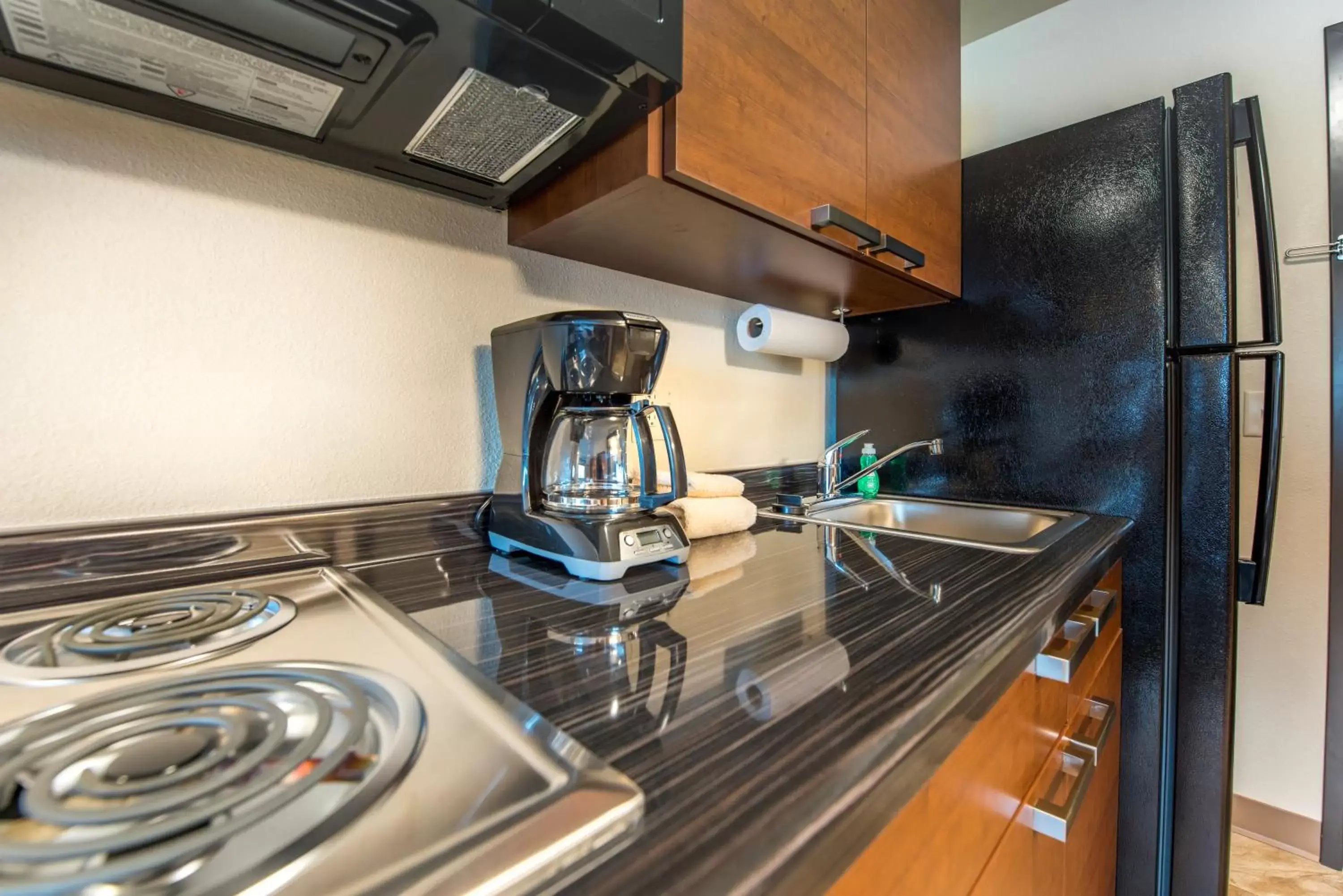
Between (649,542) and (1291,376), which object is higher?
(1291,376)

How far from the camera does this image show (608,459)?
2.47ft

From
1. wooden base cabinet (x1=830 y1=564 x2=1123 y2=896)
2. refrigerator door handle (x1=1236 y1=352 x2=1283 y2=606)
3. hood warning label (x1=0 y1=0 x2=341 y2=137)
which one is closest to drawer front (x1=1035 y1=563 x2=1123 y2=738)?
wooden base cabinet (x1=830 y1=564 x2=1123 y2=896)

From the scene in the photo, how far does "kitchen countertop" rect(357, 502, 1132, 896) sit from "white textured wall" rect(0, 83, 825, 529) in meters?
0.19

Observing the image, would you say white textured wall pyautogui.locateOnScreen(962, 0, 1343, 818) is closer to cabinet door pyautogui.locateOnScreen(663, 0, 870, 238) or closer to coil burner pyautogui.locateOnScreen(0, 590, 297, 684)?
cabinet door pyautogui.locateOnScreen(663, 0, 870, 238)

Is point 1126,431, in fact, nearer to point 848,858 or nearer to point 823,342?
point 823,342

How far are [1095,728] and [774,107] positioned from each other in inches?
42.1

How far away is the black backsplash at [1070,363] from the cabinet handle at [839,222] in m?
0.58

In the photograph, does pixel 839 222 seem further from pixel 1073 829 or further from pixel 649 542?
pixel 1073 829

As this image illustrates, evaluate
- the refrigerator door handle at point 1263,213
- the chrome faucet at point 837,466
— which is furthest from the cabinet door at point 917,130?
the refrigerator door handle at point 1263,213

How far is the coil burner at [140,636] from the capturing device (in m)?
0.43

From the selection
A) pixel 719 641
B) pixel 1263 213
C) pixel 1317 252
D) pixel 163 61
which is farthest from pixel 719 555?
pixel 1317 252

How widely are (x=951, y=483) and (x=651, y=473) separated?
970 mm

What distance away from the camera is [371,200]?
2.49 ft

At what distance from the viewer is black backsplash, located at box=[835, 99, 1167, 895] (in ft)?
3.60
